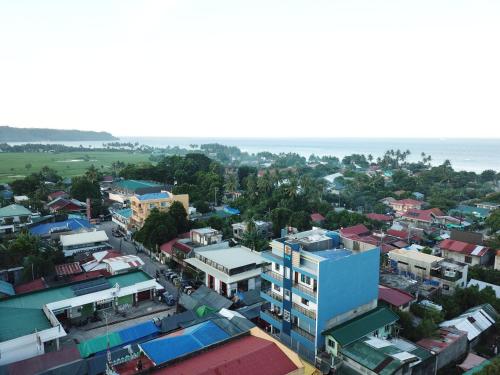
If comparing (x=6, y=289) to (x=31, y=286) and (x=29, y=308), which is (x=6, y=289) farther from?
(x=29, y=308)

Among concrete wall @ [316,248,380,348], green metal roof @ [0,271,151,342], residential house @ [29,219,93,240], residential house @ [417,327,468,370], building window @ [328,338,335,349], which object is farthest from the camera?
residential house @ [29,219,93,240]

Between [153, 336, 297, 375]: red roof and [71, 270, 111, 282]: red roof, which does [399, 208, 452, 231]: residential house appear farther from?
[153, 336, 297, 375]: red roof

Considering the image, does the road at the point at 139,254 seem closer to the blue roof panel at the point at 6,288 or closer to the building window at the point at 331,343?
the blue roof panel at the point at 6,288

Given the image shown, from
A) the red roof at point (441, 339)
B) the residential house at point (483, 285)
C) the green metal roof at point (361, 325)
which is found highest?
the green metal roof at point (361, 325)

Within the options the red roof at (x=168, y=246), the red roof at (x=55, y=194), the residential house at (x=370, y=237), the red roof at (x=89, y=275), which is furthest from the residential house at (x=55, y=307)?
the red roof at (x=55, y=194)

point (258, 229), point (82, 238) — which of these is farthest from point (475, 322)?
point (82, 238)

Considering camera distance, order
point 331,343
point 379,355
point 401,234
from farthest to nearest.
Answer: point 401,234 → point 331,343 → point 379,355

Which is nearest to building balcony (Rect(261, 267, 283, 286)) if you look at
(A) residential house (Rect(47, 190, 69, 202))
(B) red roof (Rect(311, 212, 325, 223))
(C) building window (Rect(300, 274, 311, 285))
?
(C) building window (Rect(300, 274, 311, 285))
